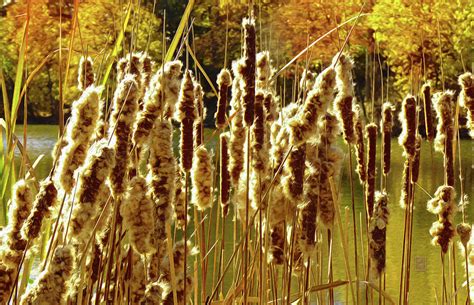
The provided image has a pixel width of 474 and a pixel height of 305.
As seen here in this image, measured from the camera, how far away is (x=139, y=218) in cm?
147

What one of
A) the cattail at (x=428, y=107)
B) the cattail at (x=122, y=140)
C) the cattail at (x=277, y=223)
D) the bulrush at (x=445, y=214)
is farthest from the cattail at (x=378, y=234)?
the cattail at (x=122, y=140)

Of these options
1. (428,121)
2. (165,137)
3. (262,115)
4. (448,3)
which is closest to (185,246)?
(165,137)

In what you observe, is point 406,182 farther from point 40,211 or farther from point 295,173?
point 40,211

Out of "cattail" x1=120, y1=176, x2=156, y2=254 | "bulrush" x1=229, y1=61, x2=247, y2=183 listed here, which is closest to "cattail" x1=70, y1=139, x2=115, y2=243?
"cattail" x1=120, y1=176, x2=156, y2=254

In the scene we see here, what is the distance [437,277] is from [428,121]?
4.89 metres

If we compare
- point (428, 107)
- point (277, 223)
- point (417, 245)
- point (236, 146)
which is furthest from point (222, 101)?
point (417, 245)

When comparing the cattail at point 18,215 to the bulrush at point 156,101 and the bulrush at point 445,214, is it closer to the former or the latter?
the bulrush at point 156,101

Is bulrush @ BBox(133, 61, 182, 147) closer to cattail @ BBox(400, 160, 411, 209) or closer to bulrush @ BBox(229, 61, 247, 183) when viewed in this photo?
bulrush @ BBox(229, 61, 247, 183)

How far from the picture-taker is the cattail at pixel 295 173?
1.68 m

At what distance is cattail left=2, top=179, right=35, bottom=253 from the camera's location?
55.4 inches

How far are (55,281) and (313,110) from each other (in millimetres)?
572

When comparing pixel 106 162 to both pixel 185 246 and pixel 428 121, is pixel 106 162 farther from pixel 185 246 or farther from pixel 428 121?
pixel 428 121

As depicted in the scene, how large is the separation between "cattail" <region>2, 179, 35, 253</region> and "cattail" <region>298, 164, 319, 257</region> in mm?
576

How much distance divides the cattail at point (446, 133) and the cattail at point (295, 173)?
2.06 ft
